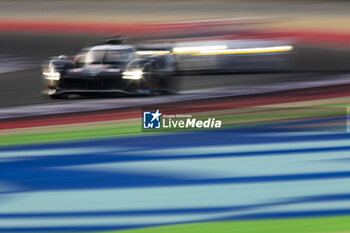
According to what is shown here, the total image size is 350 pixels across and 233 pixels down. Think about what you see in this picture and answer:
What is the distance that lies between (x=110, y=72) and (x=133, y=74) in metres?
0.31

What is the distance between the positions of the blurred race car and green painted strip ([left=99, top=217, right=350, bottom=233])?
12.2 ft

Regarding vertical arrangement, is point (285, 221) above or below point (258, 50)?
below

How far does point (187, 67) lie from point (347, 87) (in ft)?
8.07

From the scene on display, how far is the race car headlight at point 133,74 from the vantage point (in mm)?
8445

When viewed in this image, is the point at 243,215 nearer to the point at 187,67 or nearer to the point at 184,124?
the point at 184,124

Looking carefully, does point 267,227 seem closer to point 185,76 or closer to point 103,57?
point 103,57

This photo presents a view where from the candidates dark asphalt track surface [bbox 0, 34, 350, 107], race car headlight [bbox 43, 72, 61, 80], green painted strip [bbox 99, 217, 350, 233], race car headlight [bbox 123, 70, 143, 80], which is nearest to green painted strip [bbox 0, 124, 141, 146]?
race car headlight [bbox 123, 70, 143, 80]

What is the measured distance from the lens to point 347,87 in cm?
968

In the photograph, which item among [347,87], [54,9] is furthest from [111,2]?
[347,87]

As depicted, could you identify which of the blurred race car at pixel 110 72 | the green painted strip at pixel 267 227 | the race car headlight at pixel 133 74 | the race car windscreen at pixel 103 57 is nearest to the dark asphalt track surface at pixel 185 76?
the blurred race car at pixel 110 72

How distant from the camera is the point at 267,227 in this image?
198 inches

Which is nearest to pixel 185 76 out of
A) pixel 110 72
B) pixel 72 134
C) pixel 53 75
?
pixel 110 72

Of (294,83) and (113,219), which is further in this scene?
(294,83)

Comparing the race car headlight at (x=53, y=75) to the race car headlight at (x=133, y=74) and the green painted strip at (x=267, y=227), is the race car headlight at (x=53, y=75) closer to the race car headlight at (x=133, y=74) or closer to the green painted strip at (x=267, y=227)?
the race car headlight at (x=133, y=74)
